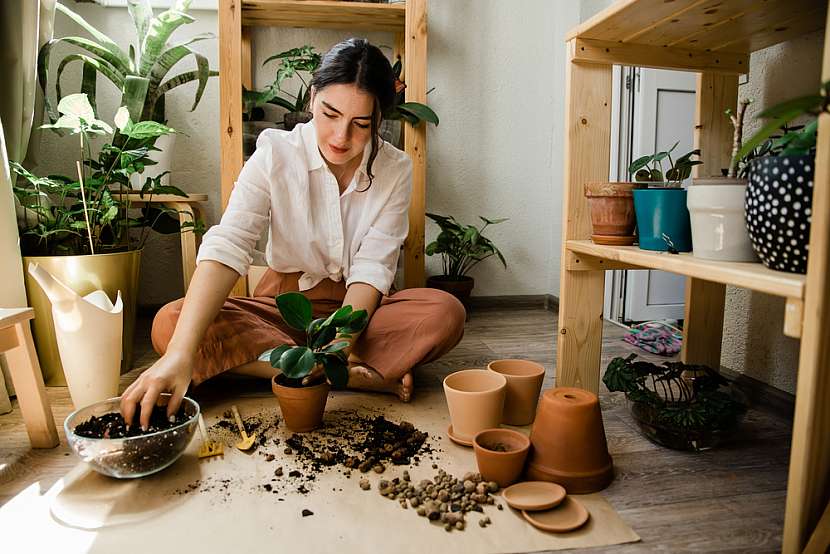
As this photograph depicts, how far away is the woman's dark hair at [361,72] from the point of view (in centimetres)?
130

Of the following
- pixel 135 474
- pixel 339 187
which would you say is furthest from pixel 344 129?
pixel 135 474

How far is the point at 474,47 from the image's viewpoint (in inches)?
100

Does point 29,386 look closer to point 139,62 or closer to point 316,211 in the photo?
point 316,211

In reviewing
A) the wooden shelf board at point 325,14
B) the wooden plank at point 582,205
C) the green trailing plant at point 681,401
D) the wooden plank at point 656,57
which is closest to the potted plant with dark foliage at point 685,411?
the green trailing plant at point 681,401

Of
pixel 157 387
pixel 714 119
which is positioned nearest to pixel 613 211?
pixel 714 119

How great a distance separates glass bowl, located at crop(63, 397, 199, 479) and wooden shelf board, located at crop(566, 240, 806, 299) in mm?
854

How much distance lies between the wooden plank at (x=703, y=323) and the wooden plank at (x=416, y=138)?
0.93 metres

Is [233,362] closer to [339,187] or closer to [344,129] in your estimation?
[339,187]

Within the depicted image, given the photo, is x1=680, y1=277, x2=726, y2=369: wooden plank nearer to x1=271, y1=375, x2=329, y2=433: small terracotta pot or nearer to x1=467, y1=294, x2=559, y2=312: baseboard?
x1=271, y1=375, x2=329, y2=433: small terracotta pot

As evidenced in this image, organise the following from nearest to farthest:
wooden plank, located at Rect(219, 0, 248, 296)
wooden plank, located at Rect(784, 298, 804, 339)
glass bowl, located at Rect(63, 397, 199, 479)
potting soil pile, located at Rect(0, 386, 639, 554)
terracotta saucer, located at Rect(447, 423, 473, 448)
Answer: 1. wooden plank, located at Rect(784, 298, 804, 339)
2. potting soil pile, located at Rect(0, 386, 639, 554)
3. glass bowl, located at Rect(63, 397, 199, 479)
4. terracotta saucer, located at Rect(447, 423, 473, 448)
5. wooden plank, located at Rect(219, 0, 248, 296)

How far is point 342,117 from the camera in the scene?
131 cm

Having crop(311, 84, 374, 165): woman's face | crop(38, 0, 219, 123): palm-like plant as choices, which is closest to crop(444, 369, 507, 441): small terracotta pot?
crop(311, 84, 374, 165): woman's face

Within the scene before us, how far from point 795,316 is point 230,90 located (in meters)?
1.79

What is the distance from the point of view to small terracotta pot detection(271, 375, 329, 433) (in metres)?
1.20
